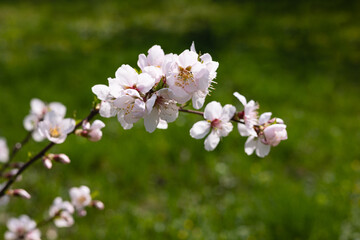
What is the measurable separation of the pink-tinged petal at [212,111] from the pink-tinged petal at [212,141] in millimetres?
64

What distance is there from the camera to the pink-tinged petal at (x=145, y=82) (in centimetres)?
107

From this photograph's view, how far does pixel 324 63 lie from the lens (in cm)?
689

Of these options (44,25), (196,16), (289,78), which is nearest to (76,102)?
(289,78)

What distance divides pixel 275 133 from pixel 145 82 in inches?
19.6

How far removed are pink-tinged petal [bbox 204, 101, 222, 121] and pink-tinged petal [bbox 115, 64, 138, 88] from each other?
313 mm

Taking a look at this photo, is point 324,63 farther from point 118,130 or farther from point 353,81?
point 118,130

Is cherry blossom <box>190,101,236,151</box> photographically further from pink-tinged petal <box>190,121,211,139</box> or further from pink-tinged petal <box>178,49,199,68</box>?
pink-tinged petal <box>178,49,199,68</box>

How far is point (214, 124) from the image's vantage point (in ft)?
4.49

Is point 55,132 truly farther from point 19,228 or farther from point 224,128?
point 19,228

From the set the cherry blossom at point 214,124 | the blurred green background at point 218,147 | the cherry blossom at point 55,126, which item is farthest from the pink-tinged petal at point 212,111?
the blurred green background at point 218,147

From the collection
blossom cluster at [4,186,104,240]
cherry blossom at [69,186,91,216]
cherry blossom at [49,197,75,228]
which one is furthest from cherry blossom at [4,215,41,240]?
cherry blossom at [69,186,91,216]

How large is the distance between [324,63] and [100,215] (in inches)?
215

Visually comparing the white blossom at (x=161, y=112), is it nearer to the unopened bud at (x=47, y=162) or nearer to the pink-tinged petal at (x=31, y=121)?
the unopened bud at (x=47, y=162)

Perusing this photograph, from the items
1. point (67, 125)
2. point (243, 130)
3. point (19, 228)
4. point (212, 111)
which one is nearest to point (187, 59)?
point (212, 111)
